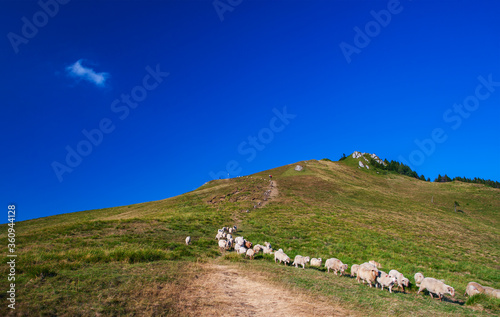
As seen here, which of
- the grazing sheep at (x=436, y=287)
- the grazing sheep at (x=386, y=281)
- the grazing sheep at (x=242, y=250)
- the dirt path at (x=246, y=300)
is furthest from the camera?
the grazing sheep at (x=242, y=250)

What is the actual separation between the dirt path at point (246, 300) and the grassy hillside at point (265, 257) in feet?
2.31

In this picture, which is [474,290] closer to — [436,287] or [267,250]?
[436,287]

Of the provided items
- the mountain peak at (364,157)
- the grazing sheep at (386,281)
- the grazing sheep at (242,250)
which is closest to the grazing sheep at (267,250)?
the grazing sheep at (242,250)

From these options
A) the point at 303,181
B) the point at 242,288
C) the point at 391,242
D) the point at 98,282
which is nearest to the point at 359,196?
the point at 303,181

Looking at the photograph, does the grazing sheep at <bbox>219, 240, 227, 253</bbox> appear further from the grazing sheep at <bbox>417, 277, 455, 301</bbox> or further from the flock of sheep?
the grazing sheep at <bbox>417, 277, 455, 301</bbox>

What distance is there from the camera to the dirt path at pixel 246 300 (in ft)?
30.5

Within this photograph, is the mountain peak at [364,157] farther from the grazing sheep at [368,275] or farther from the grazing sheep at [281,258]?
the grazing sheep at [368,275]

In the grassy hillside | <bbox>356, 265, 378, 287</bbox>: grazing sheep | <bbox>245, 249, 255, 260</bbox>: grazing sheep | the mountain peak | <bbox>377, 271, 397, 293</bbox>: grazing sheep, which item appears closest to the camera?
the grassy hillside

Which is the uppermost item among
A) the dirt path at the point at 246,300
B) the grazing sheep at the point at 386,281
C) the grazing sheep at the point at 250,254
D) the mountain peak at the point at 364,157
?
the mountain peak at the point at 364,157

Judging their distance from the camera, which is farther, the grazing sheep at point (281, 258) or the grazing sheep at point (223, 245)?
the grazing sheep at point (223, 245)

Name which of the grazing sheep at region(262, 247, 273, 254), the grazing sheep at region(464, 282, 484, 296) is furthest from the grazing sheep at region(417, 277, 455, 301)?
the grazing sheep at region(262, 247, 273, 254)

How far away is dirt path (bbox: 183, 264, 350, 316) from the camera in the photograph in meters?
9.30

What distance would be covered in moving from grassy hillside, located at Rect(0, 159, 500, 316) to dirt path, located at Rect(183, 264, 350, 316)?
2.31ft

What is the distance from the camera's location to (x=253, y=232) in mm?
31125
